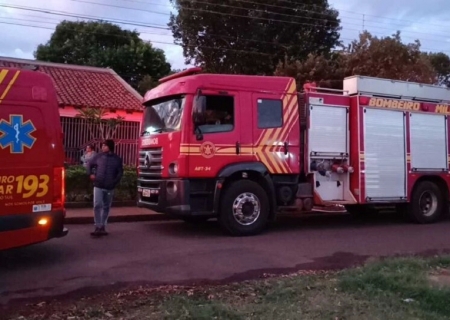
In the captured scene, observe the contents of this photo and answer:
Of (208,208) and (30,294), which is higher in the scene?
(208,208)

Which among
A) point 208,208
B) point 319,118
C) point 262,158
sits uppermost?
point 319,118

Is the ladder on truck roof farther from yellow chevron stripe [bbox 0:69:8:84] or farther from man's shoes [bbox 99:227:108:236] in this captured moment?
yellow chevron stripe [bbox 0:69:8:84]

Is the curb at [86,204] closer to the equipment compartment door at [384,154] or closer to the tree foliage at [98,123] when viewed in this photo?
the tree foliage at [98,123]

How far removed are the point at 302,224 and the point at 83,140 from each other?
9770 mm

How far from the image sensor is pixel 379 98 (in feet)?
41.4

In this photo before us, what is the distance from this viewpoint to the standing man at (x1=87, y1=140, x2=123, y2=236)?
412 inches

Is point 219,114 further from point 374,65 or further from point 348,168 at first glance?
point 374,65

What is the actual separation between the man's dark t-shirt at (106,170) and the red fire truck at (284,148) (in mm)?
786

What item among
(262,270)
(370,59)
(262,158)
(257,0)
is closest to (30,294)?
(262,270)

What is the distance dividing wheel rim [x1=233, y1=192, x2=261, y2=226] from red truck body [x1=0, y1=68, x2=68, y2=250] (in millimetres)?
3579

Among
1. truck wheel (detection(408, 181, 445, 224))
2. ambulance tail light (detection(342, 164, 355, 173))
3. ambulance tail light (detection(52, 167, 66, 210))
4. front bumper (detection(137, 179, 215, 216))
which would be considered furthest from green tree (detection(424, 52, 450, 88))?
ambulance tail light (detection(52, 167, 66, 210))

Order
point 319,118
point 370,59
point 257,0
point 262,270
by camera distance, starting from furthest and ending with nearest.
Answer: point 257,0 < point 370,59 < point 319,118 < point 262,270

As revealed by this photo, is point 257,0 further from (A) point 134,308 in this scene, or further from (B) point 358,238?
(A) point 134,308

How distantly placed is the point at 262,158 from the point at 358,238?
7.46 ft
